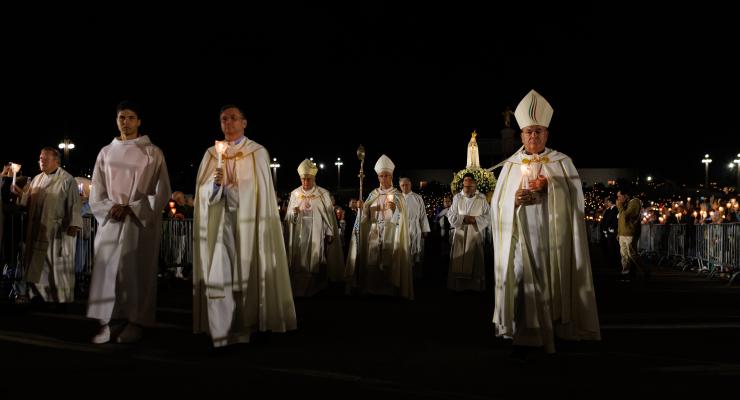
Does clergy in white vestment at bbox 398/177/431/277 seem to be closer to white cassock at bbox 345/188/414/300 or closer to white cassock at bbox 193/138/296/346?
white cassock at bbox 345/188/414/300

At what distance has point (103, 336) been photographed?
24.2 feet

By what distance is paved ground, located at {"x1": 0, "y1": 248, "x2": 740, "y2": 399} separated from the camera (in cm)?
541

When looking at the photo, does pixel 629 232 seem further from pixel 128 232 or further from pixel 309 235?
pixel 128 232

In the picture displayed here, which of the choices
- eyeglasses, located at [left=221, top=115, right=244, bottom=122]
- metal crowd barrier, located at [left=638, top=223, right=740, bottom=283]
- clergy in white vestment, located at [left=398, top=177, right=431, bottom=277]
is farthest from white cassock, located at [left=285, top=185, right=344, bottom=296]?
metal crowd barrier, located at [left=638, top=223, right=740, bottom=283]

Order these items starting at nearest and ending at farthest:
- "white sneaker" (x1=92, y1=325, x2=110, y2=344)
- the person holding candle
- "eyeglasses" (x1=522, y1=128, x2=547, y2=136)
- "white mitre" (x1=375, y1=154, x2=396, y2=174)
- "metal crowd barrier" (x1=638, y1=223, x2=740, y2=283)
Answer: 1. "eyeglasses" (x1=522, y1=128, x2=547, y2=136)
2. "white sneaker" (x1=92, y1=325, x2=110, y2=344)
3. "white mitre" (x1=375, y1=154, x2=396, y2=174)
4. "metal crowd barrier" (x1=638, y1=223, x2=740, y2=283)
5. the person holding candle

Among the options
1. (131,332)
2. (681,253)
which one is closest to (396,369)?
(131,332)

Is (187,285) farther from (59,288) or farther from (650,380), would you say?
(650,380)

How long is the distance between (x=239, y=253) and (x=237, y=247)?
2.6 inches

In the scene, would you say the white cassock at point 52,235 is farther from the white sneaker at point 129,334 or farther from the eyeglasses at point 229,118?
the eyeglasses at point 229,118

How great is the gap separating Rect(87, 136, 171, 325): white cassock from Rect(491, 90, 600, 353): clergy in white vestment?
3577 mm

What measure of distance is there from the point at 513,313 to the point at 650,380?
1462 mm

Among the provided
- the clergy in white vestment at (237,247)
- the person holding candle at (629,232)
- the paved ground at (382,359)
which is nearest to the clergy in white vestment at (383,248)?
the paved ground at (382,359)

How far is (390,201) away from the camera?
1298 cm

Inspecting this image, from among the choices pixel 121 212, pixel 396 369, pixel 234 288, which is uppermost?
pixel 121 212
